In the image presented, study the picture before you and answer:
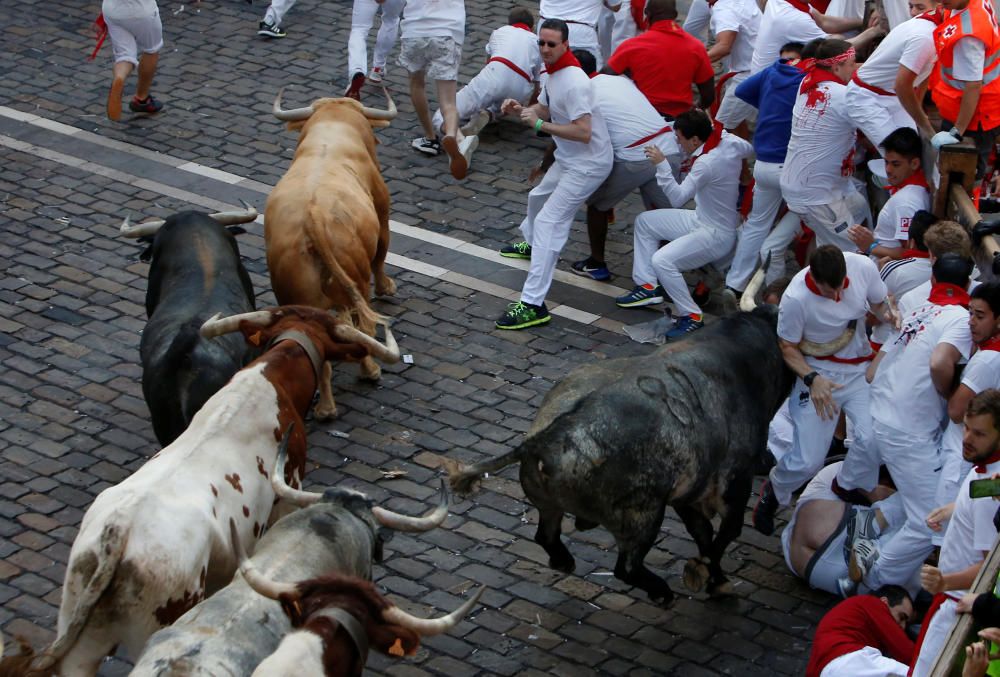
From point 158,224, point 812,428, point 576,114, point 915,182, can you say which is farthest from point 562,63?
point 812,428

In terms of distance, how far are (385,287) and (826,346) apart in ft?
13.5

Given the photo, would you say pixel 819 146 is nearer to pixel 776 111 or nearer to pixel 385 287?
pixel 776 111

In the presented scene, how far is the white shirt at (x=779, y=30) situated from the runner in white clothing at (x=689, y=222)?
145 cm

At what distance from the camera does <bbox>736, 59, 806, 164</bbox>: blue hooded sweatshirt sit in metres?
11.6

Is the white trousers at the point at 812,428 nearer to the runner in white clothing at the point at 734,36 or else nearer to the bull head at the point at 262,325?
the bull head at the point at 262,325

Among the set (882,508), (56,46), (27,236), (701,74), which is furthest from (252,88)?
(882,508)

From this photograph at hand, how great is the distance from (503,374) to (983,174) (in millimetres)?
4090

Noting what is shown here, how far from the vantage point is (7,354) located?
10.7 meters

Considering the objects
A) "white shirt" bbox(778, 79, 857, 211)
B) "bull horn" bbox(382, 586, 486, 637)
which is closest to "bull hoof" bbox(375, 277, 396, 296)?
"white shirt" bbox(778, 79, 857, 211)

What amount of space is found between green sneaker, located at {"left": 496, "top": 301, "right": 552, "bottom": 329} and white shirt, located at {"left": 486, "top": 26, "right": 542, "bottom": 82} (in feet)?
12.1

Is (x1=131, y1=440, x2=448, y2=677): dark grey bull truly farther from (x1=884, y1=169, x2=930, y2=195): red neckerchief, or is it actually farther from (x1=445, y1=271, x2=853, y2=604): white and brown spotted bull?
(x1=884, y1=169, x2=930, y2=195): red neckerchief

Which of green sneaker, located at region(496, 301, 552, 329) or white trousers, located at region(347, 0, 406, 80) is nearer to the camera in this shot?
green sneaker, located at region(496, 301, 552, 329)

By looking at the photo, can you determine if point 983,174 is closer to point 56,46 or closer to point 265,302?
point 265,302

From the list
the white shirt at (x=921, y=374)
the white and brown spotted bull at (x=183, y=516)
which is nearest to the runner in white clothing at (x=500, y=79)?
the white shirt at (x=921, y=374)
